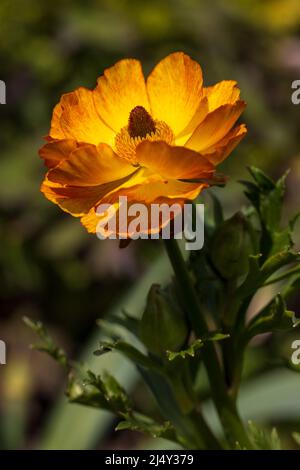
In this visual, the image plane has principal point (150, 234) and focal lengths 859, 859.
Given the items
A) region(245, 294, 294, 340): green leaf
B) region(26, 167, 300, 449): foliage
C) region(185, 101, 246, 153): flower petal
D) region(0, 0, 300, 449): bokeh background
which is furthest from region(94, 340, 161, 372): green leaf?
region(0, 0, 300, 449): bokeh background

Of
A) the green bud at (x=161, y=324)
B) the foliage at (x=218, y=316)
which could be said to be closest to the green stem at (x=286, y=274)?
the foliage at (x=218, y=316)

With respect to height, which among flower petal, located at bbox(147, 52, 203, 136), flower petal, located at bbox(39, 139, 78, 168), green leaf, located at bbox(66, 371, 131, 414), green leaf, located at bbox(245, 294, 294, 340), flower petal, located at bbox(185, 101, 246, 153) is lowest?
green leaf, located at bbox(66, 371, 131, 414)

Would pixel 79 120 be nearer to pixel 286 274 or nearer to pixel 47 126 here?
pixel 286 274

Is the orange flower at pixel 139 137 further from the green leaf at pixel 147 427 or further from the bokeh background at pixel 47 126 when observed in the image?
the bokeh background at pixel 47 126
